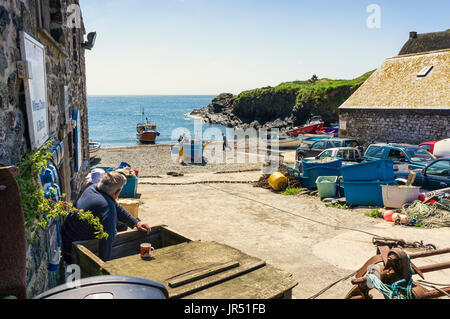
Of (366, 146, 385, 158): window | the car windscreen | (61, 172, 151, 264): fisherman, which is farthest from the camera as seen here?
(366, 146, 385, 158): window

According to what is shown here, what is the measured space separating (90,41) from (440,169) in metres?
12.1

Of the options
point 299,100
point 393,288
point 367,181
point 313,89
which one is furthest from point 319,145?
point 299,100

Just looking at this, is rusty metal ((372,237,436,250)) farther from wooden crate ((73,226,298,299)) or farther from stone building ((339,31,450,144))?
stone building ((339,31,450,144))

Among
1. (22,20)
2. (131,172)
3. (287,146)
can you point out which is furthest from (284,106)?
(22,20)

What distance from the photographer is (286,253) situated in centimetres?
780

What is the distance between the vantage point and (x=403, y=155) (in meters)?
14.1

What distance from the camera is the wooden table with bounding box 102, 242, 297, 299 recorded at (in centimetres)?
314

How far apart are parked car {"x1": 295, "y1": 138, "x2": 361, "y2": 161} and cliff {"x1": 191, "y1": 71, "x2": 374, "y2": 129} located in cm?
2738

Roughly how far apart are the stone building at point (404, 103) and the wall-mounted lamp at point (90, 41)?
17.5 m

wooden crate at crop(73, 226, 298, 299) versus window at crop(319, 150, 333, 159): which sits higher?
wooden crate at crop(73, 226, 298, 299)

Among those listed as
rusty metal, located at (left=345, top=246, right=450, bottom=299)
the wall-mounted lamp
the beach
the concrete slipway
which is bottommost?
the beach

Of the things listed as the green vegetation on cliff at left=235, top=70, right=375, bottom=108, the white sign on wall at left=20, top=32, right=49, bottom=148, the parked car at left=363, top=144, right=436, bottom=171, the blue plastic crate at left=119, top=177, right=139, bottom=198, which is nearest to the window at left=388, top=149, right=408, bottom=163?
the parked car at left=363, top=144, right=436, bottom=171
